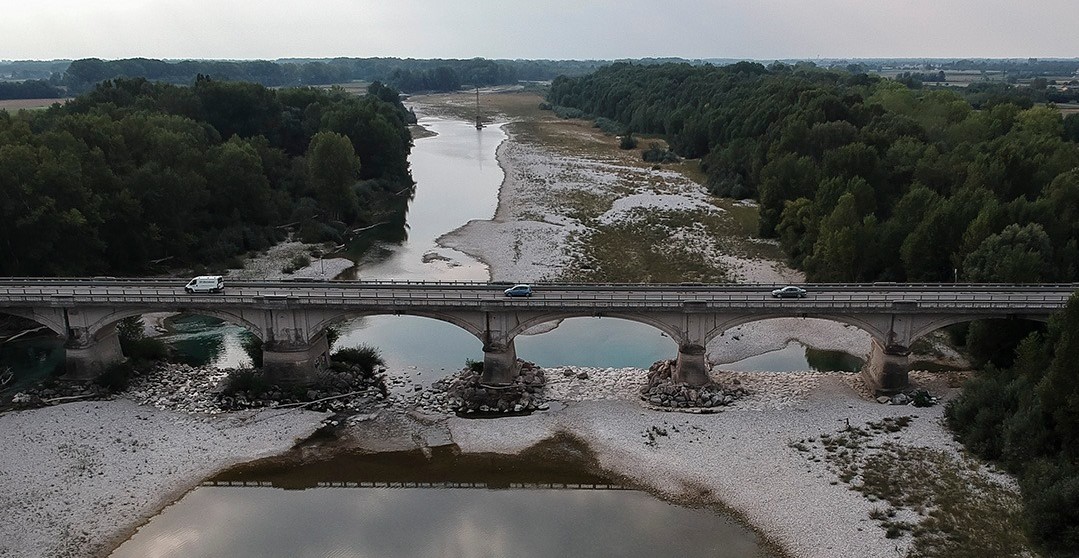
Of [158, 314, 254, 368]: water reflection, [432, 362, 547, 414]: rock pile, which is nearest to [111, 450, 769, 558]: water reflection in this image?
[432, 362, 547, 414]: rock pile

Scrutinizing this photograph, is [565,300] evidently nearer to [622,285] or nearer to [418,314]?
[622,285]

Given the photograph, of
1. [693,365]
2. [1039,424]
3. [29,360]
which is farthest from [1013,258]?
[29,360]

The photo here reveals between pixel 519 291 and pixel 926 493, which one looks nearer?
pixel 926 493

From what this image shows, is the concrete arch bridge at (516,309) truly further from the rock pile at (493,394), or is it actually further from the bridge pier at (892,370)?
the rock pile at (493,394)

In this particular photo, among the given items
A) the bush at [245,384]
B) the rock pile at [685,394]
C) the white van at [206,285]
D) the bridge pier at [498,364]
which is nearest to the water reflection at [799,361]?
the rock pile at [685,394]

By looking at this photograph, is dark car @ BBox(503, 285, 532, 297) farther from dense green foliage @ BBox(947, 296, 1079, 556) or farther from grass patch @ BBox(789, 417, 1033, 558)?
dense green foliage @ BBox(947, 296, 1079, 556)

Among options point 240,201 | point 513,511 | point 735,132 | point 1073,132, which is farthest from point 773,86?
point 513,511
